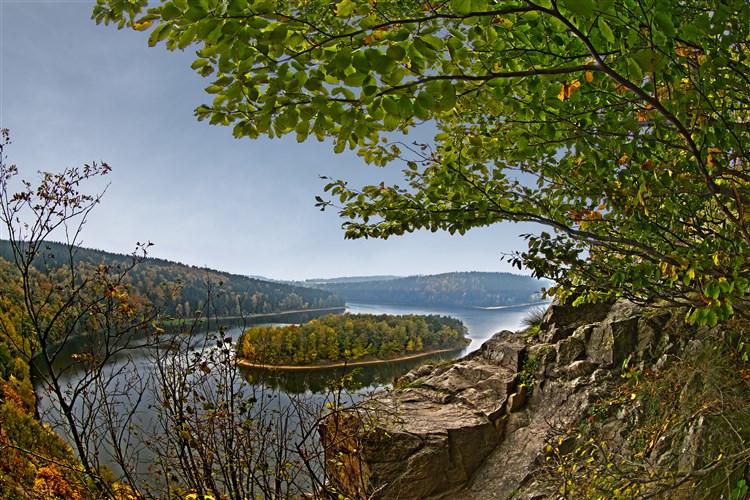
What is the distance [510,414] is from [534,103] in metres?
6.24

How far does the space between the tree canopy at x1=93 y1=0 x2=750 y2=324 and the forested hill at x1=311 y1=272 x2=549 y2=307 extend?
69.5 metres

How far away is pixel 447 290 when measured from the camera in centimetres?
9100

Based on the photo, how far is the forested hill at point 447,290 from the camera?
8100 centimetres

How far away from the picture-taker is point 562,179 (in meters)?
2.71

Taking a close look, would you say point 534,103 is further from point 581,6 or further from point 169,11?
point 169,11

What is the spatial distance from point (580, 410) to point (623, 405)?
707mm

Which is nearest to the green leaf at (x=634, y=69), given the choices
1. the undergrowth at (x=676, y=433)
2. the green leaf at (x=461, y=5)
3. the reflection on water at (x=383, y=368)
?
the green leaf at (x=461, y=5)

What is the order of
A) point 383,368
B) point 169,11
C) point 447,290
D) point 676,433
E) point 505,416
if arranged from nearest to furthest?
point 169,11
point 676,433
point 505,416
point 383,368
point 447,290

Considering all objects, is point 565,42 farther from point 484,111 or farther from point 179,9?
point 179,9

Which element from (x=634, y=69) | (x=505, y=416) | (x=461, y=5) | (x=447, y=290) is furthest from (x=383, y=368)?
(x=447, y=290)

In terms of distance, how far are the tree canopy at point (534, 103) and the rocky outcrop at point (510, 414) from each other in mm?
3324

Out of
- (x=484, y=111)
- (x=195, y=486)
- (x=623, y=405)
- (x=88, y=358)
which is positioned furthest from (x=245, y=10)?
(x=623, y=405)

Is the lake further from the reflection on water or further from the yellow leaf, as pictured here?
the yellow leaf

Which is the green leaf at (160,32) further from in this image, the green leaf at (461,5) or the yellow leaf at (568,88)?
the yellow leaf at (568,88)
